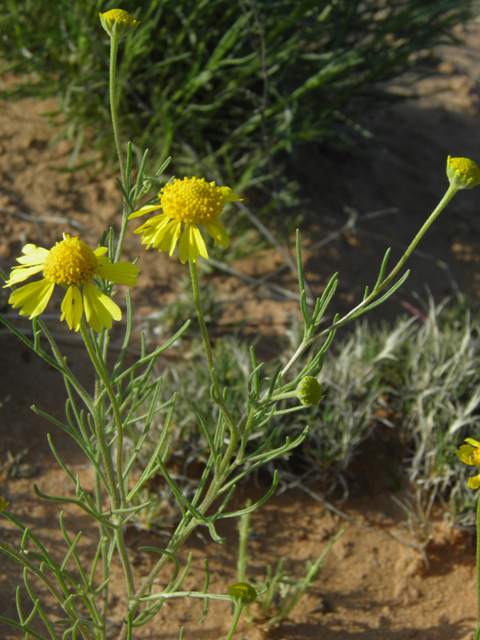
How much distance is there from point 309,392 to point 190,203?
40 cm

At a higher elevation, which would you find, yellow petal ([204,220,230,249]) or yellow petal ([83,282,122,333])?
yellow petal ([204,220,230,249])

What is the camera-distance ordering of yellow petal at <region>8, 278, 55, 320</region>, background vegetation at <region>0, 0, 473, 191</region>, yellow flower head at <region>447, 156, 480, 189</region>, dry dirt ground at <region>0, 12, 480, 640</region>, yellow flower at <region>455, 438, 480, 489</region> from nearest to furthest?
1. yellow petal at <region>8, 278, 55, 320</region>
2. yellow flower head at <region>447, 156, 480, 189</region>
3. yellow flower at <region>455, 438, 480, 489</region>
4. dry dirt ground at <region>0, 12, 480, 640</region>
5. background vegetation at <region>0, 0, 473, 191</region>

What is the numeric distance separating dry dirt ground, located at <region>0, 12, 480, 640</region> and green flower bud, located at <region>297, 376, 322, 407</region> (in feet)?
3.62

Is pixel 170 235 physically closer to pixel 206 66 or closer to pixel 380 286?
pixel 380 286

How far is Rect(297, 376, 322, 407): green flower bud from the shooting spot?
103cm

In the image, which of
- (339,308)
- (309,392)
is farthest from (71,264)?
(339,308)

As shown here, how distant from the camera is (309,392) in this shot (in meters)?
1.03

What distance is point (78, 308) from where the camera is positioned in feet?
3.30

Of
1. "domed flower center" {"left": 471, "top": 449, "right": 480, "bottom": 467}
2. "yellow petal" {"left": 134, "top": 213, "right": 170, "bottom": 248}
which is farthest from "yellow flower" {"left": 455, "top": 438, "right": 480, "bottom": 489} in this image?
"yellow petal" {"left": 134, "top": 213, "right": 170, "bottom": 248}

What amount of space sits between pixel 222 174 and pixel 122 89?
2.31 ft

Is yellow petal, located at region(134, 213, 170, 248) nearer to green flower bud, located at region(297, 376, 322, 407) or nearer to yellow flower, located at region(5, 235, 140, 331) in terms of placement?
yellow flower, located at region(5, 235, 140, 331)

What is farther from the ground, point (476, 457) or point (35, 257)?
point (35, 257)

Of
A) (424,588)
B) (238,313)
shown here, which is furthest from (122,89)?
(424,588)

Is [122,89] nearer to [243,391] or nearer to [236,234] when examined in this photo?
[236,234]
